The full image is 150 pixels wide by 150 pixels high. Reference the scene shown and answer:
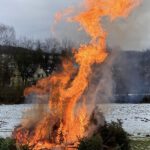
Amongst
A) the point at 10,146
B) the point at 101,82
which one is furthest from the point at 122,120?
the point at 10,146

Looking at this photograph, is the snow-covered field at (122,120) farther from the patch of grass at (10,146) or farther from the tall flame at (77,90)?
the patch of grass at (10,146)

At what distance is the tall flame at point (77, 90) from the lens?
1423cm

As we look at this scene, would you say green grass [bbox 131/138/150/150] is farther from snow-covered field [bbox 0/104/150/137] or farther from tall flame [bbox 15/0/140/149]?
tall flame [bbox 15/0/140/149]

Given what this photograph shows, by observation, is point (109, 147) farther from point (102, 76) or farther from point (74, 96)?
point (102, 76)

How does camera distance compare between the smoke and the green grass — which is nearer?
the smoke

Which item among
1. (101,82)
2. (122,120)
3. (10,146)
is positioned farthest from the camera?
(122,120)

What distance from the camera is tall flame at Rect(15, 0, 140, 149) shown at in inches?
560

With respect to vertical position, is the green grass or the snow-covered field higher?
the green grass

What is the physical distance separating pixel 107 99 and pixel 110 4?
3.66 meters

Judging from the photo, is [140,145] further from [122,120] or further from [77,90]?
[122,120]

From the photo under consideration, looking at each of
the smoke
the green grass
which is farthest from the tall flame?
the green grass

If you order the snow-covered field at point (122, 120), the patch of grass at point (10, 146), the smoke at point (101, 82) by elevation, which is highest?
the smoke at point (101, 82)

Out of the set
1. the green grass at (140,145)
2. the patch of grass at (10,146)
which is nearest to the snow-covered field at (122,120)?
the green grass at (140,145)

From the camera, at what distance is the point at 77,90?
14.4m
